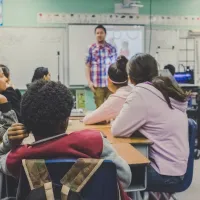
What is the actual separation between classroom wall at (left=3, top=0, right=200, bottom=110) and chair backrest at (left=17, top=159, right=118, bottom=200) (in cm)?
529

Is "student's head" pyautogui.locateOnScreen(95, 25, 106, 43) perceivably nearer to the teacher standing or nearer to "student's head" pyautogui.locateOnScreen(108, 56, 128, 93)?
the teacher standing

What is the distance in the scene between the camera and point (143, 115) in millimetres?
2270

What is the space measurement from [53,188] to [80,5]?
5715 millimetres

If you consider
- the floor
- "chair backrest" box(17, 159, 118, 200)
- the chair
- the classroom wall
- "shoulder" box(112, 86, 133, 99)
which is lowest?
the floor

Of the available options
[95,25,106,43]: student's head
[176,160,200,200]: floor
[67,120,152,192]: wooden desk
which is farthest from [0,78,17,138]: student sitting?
[95,25,106,43]: student's head

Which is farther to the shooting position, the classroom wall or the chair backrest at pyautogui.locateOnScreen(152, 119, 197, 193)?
the classroom wall

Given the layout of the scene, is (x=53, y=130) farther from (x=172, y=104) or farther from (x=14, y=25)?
(x=14, y=25)

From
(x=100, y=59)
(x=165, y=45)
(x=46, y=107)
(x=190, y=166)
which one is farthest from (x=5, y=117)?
(x=165, y=45)

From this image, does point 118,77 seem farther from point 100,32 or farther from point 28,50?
point 28,50

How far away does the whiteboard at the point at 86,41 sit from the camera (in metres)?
6.51

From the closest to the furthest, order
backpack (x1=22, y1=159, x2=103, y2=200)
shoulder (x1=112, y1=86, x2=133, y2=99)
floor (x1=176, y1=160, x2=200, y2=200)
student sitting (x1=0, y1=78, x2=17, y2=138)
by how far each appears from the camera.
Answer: backpack (x1=22, y1=159, x2=103, y2=200) → student sitting (x1=0, y1=78, x2=17, y2=138) → shoulder (x1=112, y1=86, x2=133, y2=99) → floor (x1=176, y1=160, x2=200, y2=200)

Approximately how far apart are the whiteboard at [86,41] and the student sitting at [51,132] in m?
5.22

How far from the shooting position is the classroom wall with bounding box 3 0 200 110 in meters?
6.39

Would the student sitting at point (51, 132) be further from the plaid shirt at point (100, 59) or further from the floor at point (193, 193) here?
the plaid shirt at point (100, 59)
